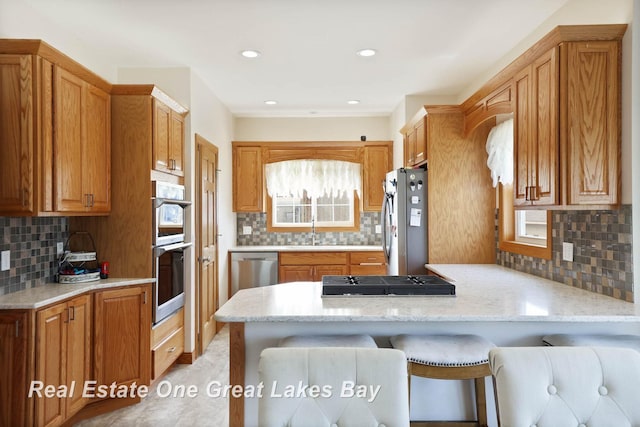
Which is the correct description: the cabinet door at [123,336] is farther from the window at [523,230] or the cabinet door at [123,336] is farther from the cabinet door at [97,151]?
the window at [523,230]

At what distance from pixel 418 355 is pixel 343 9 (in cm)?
210

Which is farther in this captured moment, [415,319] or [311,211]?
[311,211]

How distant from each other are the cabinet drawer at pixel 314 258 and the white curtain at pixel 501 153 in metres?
2.12

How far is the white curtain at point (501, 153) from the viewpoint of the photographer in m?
3.29

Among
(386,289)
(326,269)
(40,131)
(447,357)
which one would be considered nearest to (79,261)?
(40,131)

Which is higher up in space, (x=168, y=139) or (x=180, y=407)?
(x=168, y=139)

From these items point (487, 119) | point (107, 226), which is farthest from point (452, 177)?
point (107, 226)

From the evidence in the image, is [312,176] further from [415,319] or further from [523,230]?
[415,319]

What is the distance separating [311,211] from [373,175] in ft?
3.25

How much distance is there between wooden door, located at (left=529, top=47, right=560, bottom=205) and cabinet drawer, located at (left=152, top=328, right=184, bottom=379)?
2.77m

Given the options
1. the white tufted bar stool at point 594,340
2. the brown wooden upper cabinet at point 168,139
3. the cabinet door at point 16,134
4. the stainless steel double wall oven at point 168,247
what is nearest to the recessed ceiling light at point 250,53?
the brown wooden upper cabinet at point 168,139

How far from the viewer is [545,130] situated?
2.25 metres

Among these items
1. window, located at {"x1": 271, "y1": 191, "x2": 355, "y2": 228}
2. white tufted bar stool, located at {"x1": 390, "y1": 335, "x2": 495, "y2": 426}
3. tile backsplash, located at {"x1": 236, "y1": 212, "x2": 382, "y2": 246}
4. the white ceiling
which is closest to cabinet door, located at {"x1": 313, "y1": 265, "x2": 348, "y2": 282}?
tile backsplash, located at {"x1": 236, "y1": 212, "x2": 382, "y2": 246}

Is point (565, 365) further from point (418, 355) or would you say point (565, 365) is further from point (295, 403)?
point (295, 403)
